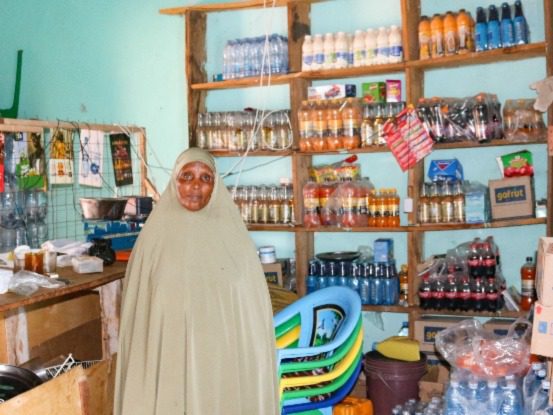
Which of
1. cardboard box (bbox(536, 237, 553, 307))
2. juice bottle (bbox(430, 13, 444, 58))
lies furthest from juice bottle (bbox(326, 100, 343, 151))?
cardboard box (bbox(536, 237, 553, 307))

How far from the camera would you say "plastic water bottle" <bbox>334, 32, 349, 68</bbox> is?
440cm

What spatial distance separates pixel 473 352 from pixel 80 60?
3909mm

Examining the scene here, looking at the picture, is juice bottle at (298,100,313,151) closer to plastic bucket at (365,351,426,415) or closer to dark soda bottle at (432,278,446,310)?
dark soda bottle at (432,278,446,310)

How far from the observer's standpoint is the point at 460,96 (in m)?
4.42

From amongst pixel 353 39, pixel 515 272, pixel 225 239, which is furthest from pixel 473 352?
pixel 353 39

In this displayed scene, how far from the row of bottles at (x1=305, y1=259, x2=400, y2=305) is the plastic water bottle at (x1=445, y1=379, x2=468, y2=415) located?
0.99 metres

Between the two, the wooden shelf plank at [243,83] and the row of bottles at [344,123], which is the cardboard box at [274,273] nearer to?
Answer: the row of bottles at [344,123]

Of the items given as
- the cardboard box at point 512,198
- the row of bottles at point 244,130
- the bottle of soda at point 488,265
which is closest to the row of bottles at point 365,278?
the bottle of soda at point 488,265

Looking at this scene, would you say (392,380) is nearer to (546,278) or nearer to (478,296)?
(478,296)

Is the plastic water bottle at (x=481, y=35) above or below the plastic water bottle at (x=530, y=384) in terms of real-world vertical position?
above

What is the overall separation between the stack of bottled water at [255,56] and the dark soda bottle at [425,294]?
5.54ft

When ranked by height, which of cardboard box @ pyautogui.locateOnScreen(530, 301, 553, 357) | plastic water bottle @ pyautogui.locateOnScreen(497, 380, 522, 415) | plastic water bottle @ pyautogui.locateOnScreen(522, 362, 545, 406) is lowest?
plastic water bottle @ pyautogui.locateOnScreen(497, 380, 522, 415)

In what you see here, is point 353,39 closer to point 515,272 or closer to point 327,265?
point 327,265

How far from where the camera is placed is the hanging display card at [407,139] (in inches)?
165
